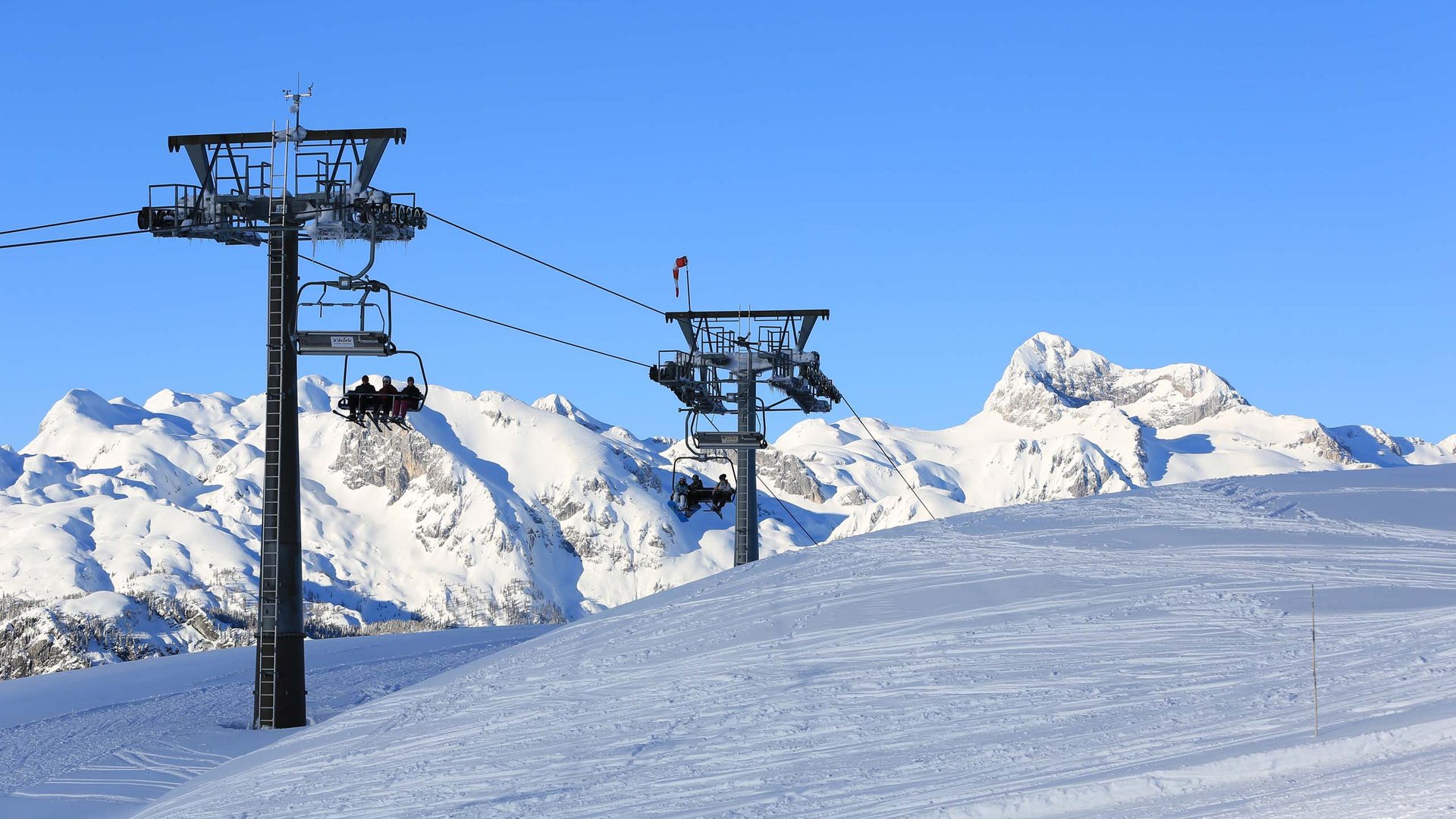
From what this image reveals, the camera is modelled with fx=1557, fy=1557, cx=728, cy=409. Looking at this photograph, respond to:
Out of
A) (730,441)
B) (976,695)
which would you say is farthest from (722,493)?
(976,695)

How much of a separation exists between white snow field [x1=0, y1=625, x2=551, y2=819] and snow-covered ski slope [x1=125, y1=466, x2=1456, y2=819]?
2.66 m

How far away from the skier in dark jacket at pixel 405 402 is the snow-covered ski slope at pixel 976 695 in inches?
149

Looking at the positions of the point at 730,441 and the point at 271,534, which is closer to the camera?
the point at 271,534

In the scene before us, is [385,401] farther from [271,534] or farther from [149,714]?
[149,714]

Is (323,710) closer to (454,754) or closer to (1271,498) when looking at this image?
(454,754)

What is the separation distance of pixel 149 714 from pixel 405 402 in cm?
766

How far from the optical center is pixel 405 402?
73.7 feet

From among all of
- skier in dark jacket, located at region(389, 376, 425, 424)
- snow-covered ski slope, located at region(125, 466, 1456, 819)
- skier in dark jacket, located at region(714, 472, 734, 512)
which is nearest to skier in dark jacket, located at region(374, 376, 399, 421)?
skier in dark jacket, located at region(389, 376, 425, 424)

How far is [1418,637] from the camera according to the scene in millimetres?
16141

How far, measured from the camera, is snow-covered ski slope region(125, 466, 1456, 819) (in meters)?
12.6

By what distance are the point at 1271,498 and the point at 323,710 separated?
15.8 m

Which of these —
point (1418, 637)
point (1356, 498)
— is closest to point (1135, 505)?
point (1356, 498)

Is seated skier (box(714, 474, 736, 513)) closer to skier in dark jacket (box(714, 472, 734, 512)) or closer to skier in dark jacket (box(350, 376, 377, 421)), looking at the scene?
skier in dark jacket (box(714, 472, 734, 512))

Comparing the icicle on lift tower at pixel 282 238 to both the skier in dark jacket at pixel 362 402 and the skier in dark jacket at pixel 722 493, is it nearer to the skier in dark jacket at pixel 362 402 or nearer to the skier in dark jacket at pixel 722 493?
the skier in dark jacket at pixel 362 402
